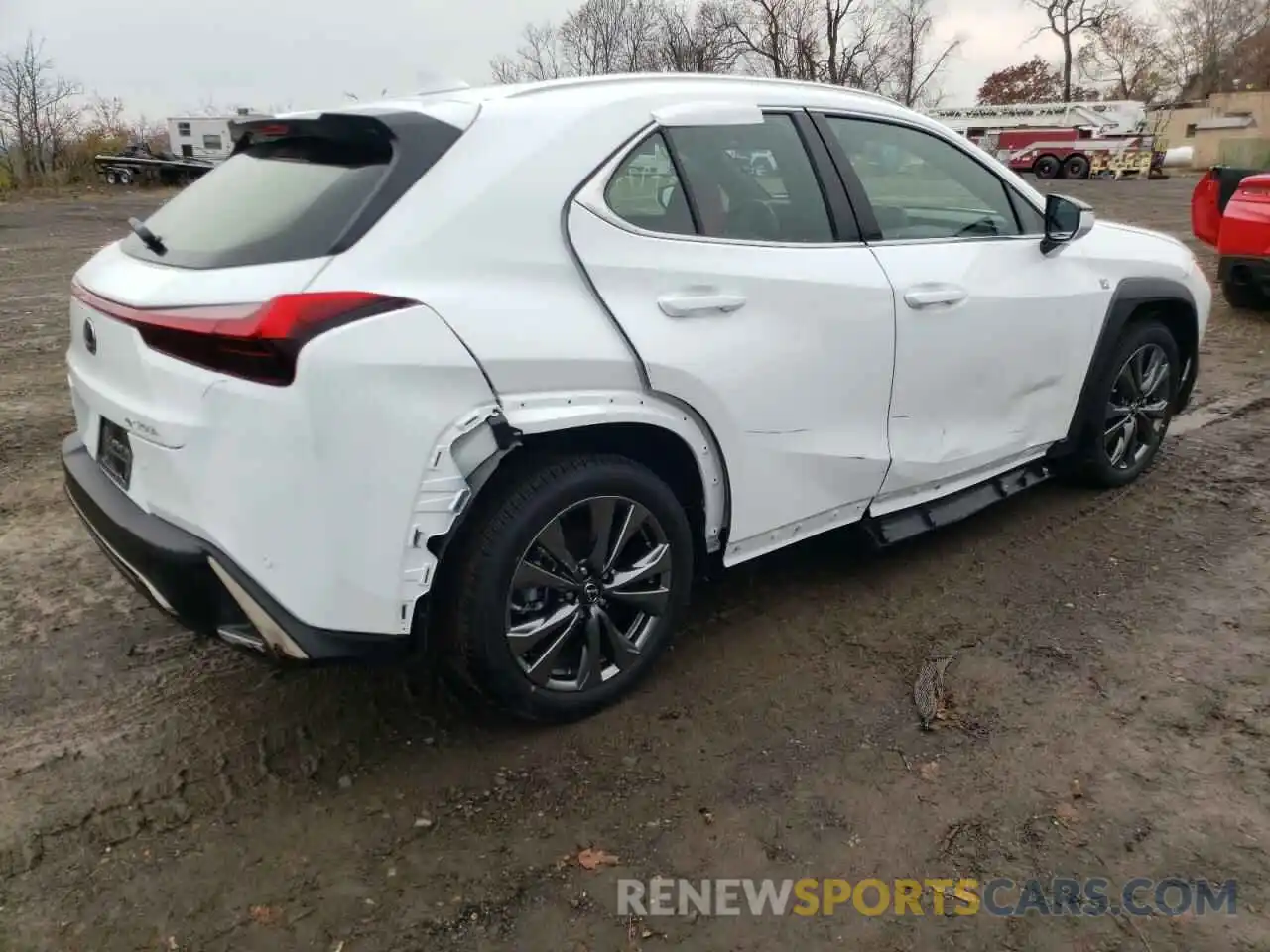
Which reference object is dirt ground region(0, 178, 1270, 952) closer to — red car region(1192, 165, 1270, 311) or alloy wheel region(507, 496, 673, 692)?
alloy wheel region(507, 496, 673, 692)

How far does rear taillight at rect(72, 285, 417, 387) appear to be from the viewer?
223 centimetres

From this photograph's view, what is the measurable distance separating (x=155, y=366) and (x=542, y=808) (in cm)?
150

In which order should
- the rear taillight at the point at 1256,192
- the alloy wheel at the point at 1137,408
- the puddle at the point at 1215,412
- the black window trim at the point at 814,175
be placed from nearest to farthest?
the black window trim at the point at 814,175 → the alloy wheel at the point at 1137,408 → the puddle at the point at 1215,412 → the rear taillight at the point at 1256,192

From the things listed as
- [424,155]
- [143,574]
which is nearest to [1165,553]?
[424,155]

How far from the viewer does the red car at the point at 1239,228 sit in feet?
25.9

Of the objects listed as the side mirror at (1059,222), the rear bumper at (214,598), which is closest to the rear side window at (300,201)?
the rear bumper at (214,598)

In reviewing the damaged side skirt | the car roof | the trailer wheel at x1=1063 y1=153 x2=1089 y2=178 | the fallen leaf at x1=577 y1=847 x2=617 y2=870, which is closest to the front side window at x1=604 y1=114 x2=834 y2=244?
the car roof

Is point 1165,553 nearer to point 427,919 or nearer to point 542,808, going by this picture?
point 542,808

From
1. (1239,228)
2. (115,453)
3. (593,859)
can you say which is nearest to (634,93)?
(115,453)

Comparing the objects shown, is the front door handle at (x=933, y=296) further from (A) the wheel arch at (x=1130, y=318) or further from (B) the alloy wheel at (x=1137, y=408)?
(B) the alloy wheel at (x=1137, y=408)

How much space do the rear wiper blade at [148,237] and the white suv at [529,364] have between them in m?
0.02

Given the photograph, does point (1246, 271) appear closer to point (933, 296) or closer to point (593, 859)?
point (933, 296)

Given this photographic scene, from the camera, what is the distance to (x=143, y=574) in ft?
8.42

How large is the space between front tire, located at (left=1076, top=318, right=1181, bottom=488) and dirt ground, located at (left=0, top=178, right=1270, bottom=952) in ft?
1.91
